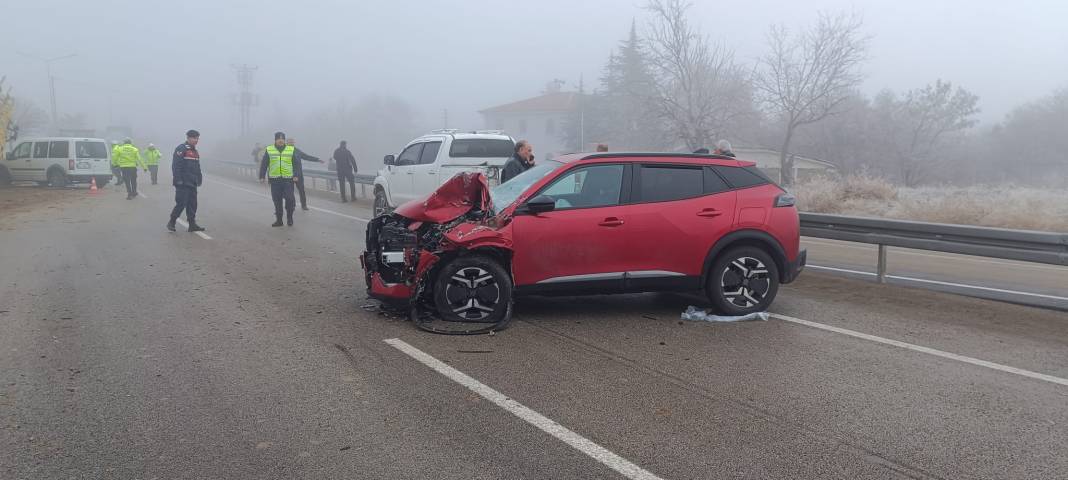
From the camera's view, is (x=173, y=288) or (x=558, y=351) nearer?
(x=558, y=351)

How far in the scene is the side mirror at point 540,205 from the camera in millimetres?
6453

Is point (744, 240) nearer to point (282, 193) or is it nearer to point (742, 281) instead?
point (742, 281)

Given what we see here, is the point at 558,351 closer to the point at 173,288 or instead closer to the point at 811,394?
the point at 811,394

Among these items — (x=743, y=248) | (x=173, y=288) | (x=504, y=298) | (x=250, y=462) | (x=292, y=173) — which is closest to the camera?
(x=250, y=462)

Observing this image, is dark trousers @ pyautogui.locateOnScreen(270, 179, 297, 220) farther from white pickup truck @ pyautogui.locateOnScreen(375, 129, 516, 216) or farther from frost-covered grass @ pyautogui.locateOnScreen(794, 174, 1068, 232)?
frost-covered grass @ pyautogui.locateOnScreen(794, 174, 1068, 232)

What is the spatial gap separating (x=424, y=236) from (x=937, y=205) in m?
15.4

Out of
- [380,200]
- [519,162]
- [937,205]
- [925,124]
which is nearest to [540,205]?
[519,162]

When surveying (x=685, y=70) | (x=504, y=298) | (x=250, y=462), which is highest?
(x=685, y=70)

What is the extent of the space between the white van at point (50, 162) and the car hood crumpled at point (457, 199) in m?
24.3

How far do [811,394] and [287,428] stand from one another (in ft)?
10.7

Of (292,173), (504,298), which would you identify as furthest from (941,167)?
(504,298)

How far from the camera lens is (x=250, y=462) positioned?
3.76 meters

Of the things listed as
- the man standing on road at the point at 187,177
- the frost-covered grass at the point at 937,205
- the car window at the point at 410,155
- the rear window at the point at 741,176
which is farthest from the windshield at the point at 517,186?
the frost-covered grass at the point at 937,205

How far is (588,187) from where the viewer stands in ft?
22.3
